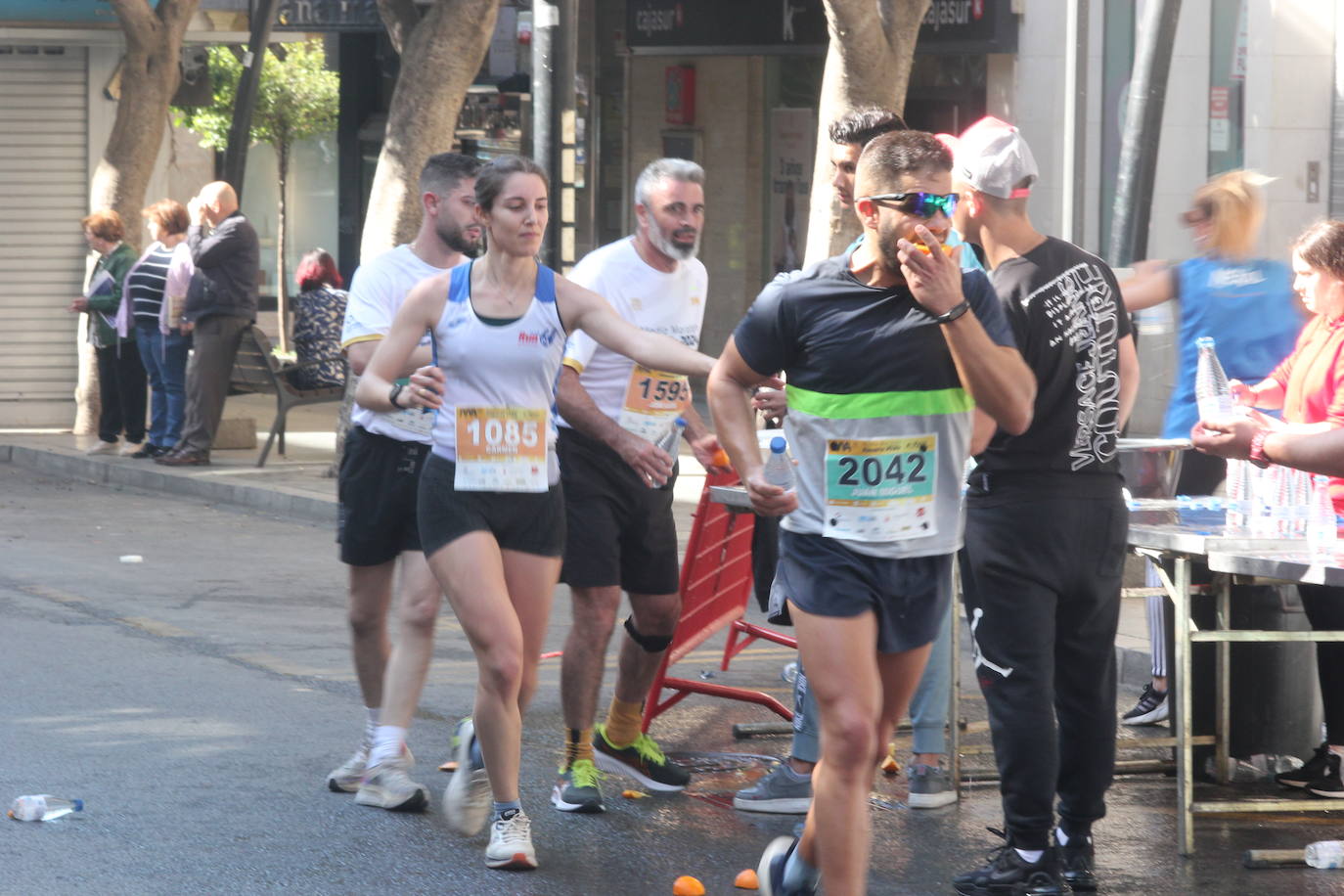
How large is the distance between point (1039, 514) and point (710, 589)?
2.29 meters

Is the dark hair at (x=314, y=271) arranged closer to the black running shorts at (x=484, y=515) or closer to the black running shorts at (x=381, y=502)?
the black running shorts at (x=381, y=502)

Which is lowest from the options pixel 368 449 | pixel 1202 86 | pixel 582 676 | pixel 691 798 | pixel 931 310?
pixel 691 798

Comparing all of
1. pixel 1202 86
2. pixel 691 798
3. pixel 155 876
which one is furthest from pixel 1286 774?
pixel 1202 86

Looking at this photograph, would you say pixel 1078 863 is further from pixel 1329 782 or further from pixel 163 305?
pixel 163 305

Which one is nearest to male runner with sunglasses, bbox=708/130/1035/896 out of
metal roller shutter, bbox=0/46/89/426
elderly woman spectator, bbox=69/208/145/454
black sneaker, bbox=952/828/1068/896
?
black sneaker, bbox=952/828/1068/896

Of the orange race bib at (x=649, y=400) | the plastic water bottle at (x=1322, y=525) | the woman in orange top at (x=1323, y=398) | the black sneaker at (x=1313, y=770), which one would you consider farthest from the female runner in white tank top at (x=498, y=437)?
the black sneaker at (x=1313, y=770)

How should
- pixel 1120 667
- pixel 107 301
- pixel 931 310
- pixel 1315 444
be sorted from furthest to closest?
pixel 107 301 < pixel 1120 667 < pixel 1315 444 < pixel 931 310

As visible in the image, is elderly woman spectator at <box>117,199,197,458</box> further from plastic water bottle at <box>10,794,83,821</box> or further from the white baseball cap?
the white baseball cap

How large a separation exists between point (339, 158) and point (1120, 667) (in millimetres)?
25847

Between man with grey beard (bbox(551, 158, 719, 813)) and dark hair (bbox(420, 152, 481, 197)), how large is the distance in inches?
18.8

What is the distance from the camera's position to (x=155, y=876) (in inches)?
216

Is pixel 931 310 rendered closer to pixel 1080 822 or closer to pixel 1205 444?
pixel 1205 444

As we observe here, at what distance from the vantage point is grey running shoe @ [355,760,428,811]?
621cm

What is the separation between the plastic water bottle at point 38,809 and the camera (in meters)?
6.05
